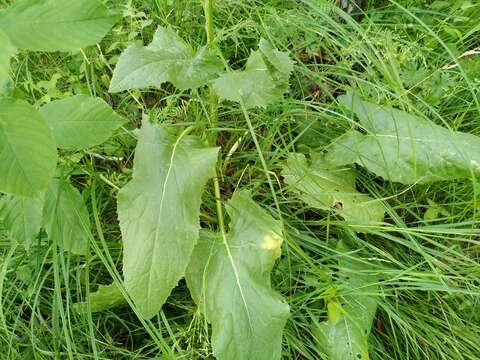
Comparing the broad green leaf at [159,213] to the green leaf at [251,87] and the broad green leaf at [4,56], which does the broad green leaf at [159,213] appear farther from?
the broad green leaf at [4,56]

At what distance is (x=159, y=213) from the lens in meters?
1.20

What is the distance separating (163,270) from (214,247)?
205 millimetres

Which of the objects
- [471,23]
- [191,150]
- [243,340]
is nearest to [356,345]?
[243,340]

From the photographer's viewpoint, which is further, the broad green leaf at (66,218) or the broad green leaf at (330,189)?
the broad green leaf at (330,189)

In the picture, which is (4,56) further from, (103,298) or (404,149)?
(404,149)

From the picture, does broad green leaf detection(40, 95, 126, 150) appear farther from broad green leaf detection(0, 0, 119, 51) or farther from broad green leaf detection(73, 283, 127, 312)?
broad green leaf detection(73, 283, 127, 312)

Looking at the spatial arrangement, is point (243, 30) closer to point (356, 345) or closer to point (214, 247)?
point (214, 247)

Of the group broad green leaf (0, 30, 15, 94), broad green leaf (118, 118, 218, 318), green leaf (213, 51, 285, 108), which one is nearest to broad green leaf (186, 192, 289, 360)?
broad green leaf (118, 118, 218, 318)

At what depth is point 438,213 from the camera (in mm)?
1550

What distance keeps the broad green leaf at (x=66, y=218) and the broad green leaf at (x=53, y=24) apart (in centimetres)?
40

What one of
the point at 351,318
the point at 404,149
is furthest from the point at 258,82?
the point at 351,318

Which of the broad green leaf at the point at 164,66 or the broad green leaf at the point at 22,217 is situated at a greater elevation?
the broad green leaf at the point at 164,66

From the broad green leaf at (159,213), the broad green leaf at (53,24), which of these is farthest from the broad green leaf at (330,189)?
the broad green leaf at (53,24)

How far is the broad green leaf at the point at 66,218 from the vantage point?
52.2 inches
